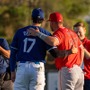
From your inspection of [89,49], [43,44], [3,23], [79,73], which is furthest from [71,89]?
[3,23]

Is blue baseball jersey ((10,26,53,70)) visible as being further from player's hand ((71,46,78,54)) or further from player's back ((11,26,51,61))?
player's hand ((71,46,78,54))

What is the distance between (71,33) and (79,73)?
642mm

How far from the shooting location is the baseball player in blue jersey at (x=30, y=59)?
8.00m

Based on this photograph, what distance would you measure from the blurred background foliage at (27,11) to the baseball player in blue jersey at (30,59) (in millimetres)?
19306

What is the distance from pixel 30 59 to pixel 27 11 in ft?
76.4

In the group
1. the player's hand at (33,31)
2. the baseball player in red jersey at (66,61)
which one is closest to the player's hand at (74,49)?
the baseball player in red jersey at (66,61)

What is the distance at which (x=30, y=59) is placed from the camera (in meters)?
8.01

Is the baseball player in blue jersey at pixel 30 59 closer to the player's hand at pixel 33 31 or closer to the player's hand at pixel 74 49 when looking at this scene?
the player's hand at pixel 33 31

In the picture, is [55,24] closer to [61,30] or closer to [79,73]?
[61,30]

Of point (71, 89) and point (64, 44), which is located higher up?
point (64, 44)

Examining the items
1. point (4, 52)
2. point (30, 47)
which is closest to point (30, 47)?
point (30, 47)

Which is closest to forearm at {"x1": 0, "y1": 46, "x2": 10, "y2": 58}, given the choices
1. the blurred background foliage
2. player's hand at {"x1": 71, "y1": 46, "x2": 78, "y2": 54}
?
player's hand at {"x1": 71, "y1": 46, "x2": 78, "y2": 54}

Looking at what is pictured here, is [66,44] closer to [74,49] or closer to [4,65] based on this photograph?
[74,49]

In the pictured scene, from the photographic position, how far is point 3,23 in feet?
103
